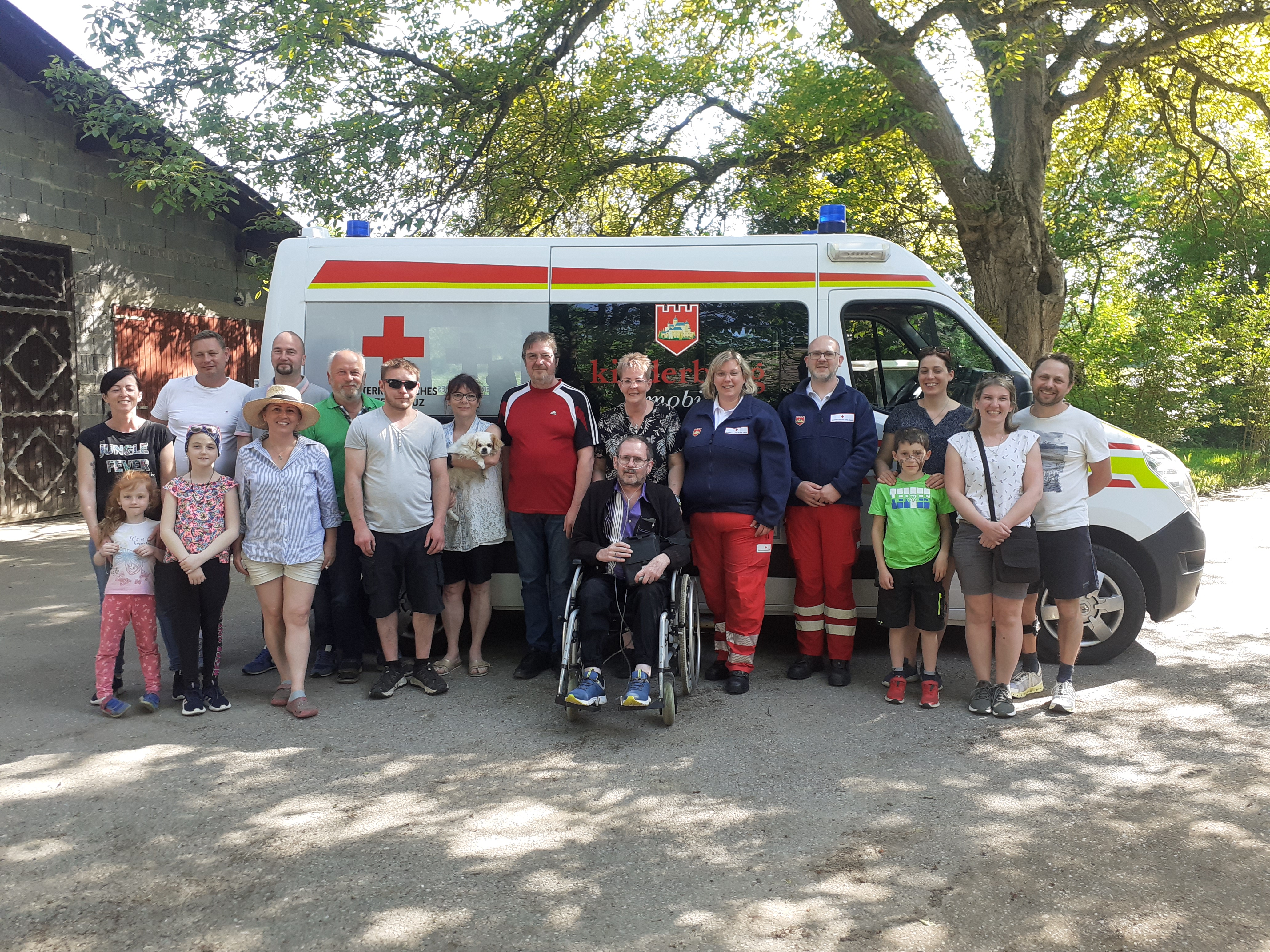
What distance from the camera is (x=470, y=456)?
17.3ft

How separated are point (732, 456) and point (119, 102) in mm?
8036

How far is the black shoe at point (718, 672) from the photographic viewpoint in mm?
5453

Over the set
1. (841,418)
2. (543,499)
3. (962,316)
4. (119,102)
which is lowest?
(543,499)

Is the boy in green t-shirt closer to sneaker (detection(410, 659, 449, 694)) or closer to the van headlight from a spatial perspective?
the van headlight

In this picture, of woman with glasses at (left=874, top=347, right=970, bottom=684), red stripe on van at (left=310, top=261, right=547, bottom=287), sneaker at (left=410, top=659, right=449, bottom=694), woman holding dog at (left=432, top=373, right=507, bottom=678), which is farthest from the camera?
red stripe on van at (left=310, top=261, right=547, bottom=287)

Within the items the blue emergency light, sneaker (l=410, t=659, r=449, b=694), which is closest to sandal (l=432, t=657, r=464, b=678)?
sneaker (l=410, t=659, r=449, b=694)

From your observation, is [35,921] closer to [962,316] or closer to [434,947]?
[434,947]

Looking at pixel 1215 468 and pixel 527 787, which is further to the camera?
pixel 1215 468

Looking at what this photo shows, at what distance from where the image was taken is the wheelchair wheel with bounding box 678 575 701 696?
4.94 meters

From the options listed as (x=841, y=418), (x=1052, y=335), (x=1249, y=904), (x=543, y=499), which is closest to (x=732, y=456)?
(x=841, y=418)

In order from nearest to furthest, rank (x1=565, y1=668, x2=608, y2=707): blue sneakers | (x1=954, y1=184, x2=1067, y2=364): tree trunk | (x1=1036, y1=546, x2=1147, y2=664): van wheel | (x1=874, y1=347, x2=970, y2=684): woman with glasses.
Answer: (x1=565, y1=668, x2=608, y2=707): blue sneakers < (x1=874, y1=347, x2=970, y2=684): woman with glasses < (x1=1036, y1=546, x2=1147, y2=664): van wheel < (x1=954, y1=184, x2=1067, y2=364): tree trunk

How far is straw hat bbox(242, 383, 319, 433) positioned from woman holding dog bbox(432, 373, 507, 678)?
703 mm

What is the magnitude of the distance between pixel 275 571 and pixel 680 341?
2508mm

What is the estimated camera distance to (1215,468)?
18500 millimetres
